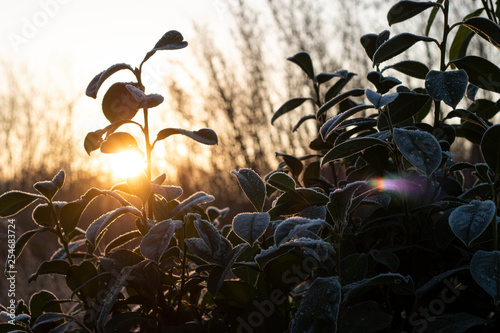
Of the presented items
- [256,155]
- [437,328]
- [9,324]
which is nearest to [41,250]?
[256,155]

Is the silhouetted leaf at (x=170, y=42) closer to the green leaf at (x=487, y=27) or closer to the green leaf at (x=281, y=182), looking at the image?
the green leaf at (x=281, y=182)

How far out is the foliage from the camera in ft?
2.21

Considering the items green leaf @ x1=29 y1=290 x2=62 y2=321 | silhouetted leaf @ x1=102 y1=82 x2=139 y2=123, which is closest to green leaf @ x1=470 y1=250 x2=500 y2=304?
silhouetted leaf @ x1=102 y1=82 x2=139 y2=123

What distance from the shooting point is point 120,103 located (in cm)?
82

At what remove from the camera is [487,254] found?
0.69 m

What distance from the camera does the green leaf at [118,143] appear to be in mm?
814

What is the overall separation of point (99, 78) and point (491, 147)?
0.70 meters

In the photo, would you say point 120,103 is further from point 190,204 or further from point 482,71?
point 482,71

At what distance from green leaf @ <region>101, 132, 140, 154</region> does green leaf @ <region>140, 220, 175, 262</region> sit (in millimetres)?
189

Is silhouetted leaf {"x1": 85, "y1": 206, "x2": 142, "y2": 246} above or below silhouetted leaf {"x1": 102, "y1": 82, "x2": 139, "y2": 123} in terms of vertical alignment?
below

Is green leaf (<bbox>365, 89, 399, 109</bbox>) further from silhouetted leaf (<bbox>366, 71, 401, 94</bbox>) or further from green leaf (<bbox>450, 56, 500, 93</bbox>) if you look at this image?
green leaf (<bbox>450, 56, 500, 93</bbox>)

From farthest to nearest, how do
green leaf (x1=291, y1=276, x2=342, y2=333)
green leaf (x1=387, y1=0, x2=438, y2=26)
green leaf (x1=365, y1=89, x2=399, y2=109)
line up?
green leaf (x1=387, y1=0, x2=438, y2=26) < green leaf (x1=365, y1=89, x2=399, y2=109) < green leaf (x1=291, y1=276, x2=342, y2=333)

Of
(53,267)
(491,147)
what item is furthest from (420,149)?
(53,267)

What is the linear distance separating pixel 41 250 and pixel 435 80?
27.8 feet
